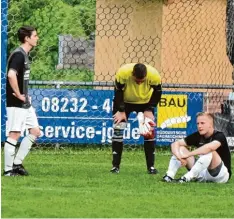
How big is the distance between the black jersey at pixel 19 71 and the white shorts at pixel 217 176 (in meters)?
2.14

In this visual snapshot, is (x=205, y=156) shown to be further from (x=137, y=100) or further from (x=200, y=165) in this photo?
(x=137, y=100)

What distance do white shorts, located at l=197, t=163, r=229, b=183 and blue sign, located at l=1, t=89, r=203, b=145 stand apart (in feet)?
14.3

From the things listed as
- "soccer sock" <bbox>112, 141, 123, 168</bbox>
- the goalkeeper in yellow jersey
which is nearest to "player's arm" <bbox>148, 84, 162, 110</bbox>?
the goalkeeper in yellow jersey

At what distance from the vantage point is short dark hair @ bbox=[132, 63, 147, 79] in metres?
12.9

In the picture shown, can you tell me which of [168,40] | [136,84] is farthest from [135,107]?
[168,40]

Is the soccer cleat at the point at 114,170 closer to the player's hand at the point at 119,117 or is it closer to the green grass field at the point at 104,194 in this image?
the green grass field at the point at 104,194

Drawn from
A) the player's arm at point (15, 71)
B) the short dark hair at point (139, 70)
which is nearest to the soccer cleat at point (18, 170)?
the player's arm at point (15, 71)

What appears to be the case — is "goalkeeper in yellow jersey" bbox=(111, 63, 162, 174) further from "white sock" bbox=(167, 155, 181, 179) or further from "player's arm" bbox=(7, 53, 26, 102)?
"player's arm" bbox=(7, 53, 26, 102)

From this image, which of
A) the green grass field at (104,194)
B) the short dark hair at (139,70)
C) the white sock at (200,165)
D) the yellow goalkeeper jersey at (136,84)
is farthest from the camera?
the yellow goalkeeper jersey at (136,84)

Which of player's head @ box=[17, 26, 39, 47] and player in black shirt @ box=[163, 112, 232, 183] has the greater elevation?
player's head @ box=[17, 26, 39, 47]

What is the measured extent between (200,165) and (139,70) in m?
1.55

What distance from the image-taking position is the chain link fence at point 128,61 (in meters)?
16.5

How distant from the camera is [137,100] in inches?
532

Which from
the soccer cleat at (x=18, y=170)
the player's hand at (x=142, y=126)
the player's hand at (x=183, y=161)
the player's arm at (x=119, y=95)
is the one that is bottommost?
the soccer cleat at (x=18, y=170)
